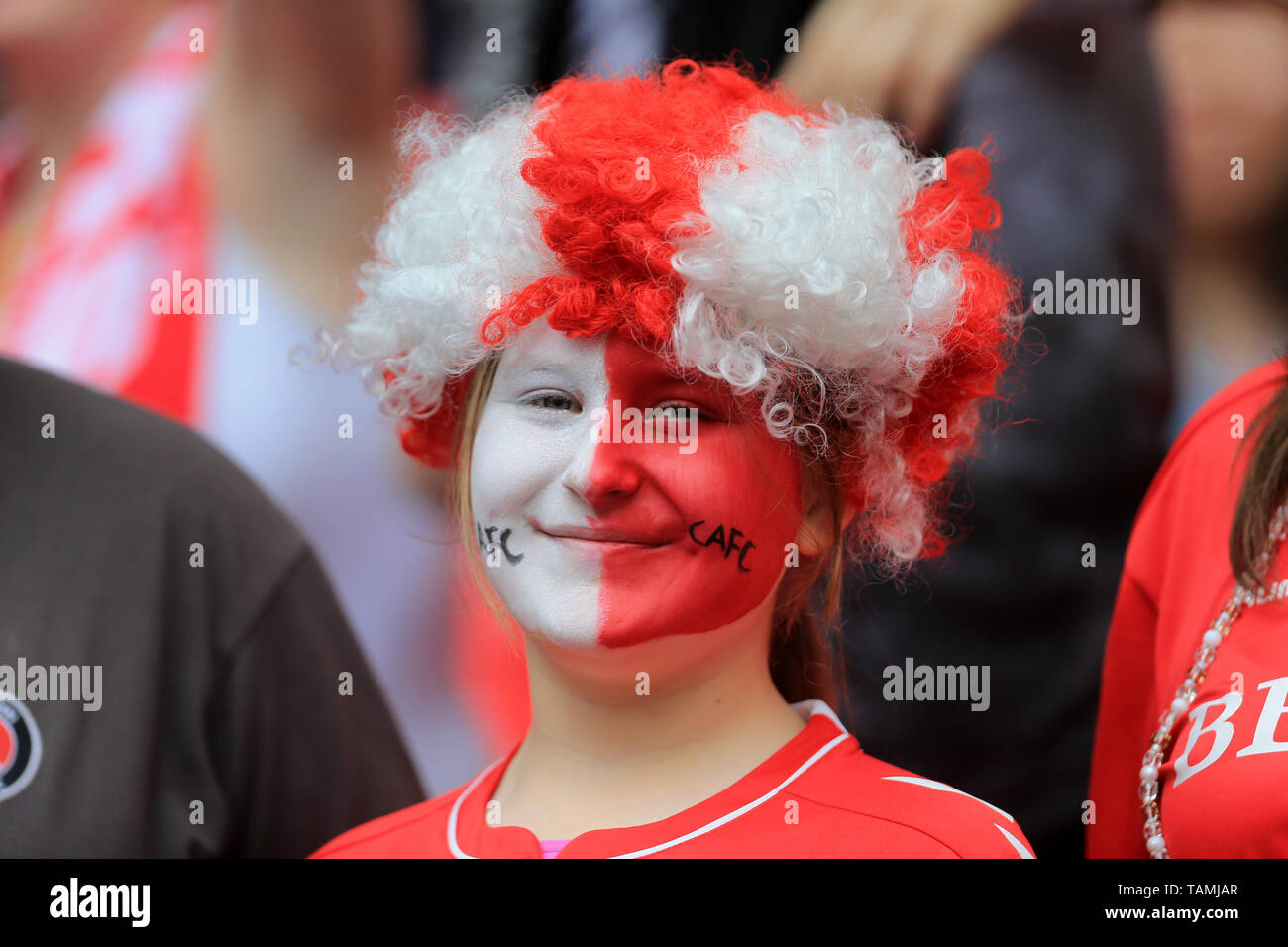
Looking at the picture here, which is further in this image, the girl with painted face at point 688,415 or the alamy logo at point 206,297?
the alamy logo at point 206,297

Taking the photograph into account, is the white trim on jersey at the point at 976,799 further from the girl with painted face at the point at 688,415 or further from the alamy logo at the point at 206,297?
the alamy logo at the point at 206,297

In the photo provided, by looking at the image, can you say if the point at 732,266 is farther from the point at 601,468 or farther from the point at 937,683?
the point at 937,683

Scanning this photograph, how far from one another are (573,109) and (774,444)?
420 millimetres

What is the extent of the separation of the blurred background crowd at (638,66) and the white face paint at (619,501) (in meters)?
0.42

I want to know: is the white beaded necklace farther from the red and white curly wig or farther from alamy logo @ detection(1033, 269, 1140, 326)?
alamy logo @ detection(1033, 269, 1140, 326)

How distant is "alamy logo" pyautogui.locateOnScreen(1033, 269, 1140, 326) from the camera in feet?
6.23

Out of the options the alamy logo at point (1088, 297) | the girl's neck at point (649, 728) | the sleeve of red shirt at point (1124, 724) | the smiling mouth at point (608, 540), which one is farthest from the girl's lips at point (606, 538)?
the alamy logo at point (1088, 297)

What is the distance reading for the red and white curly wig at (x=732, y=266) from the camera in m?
1.30

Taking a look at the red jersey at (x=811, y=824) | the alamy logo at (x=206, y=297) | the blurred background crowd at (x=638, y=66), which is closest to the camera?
the red jersey at (x=811, y=824)

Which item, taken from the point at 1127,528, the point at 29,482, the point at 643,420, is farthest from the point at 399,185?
the point at 1127,528

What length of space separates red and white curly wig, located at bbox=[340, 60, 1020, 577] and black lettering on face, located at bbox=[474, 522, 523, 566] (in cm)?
18

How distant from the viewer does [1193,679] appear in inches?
58.8

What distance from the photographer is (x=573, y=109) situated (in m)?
1.42

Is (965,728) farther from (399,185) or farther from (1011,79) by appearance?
(399,185)
